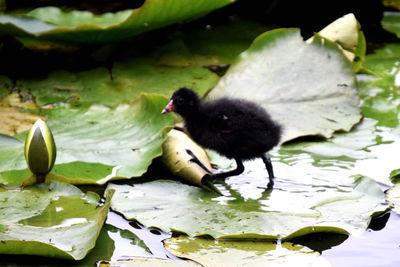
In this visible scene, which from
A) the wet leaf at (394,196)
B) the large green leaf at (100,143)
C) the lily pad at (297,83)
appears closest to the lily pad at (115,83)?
the large green leaf at (100,143)

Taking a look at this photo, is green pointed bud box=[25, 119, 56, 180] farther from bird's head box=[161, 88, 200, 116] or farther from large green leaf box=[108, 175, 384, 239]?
bird's head box=[161, 88, 200, 116]

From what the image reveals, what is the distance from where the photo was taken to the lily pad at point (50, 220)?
2.08 meters

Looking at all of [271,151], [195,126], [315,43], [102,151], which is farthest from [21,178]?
[315,43]

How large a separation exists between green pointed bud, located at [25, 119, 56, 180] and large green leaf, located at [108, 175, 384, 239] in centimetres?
30

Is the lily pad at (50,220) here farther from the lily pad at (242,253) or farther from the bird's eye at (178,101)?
the bird's eye at (178,101)

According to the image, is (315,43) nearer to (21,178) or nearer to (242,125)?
(242,125)

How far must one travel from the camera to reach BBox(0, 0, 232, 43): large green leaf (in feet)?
11.0

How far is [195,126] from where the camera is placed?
9.68ft

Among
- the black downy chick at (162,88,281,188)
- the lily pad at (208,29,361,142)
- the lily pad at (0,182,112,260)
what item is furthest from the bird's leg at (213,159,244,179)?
the lily pad at (0,182,112,260)

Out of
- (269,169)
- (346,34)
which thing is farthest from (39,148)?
(346,34)

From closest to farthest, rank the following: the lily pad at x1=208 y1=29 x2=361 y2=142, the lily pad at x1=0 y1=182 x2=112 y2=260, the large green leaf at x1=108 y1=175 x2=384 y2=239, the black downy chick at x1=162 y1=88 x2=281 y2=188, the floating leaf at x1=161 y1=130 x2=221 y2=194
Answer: the lily pad at x1=0 y1=182 x2=112 y2=260 < the large green leaf at x1=108 y1=175 x2=384 y2=239 < the floating leaf at x1=161 y1=130 x2=221 y2=194 < the black downy chick at x1=162 y1=88 x2=281 y2=188 < the lily pad at x1=208 y1=29 x2=361 y2=142

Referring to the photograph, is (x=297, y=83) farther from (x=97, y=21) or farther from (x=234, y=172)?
(x=97, y=21)

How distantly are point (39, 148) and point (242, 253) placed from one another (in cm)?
87

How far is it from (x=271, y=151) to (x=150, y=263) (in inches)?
46.4
